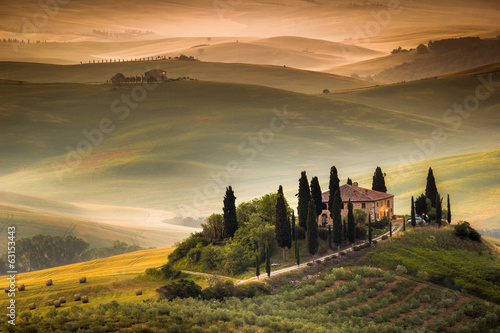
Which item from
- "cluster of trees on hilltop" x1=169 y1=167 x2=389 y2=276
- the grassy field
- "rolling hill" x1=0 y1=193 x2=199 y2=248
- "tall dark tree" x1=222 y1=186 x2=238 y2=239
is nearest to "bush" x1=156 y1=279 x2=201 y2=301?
the grassy field

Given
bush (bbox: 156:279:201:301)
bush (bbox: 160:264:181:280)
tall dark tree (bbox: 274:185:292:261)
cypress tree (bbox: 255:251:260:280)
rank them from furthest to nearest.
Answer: tall dark tree (bbox: 274:185:292:261) → bush (bbox: 160:264:181:280) → cypress tree (bbox: 255:251:260:280) → bush (bbox: 156:279:201:301)

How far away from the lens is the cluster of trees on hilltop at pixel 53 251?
440 ft

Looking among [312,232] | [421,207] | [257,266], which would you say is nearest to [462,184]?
[421,207]

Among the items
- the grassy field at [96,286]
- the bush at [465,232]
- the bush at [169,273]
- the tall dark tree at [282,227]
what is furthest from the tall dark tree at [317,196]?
the bush at [169,273]

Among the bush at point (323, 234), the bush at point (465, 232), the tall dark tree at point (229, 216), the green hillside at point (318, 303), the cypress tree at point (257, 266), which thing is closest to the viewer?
the green hillside at point (318, 303)

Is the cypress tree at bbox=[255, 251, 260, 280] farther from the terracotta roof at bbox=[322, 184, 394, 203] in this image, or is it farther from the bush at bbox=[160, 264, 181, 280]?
the terracotta roof at bbox=[322, 184, 394, 203]

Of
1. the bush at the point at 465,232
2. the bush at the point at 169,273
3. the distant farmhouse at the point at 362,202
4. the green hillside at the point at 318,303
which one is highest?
the distant farmhouse at the point at 362,202

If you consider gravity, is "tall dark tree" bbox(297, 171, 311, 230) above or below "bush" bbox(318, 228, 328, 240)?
above

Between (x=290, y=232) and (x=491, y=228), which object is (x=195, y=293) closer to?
(x=290, y=232)

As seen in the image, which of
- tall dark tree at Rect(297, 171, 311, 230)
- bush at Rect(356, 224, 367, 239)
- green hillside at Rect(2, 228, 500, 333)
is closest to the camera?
green hillside at Rect(2, 228, 500, 333)

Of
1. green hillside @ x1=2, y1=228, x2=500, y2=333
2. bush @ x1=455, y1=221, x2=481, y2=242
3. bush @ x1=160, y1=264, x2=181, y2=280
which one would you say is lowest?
green hillside @ x1=2, y1=228, x2=500, y2=333

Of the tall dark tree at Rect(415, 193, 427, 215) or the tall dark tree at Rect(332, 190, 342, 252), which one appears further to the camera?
the tall dark tree at Rect(415, 193, 427, 215)

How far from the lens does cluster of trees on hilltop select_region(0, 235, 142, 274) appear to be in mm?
134125

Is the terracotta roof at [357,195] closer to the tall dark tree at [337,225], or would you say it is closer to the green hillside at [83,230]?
the tall dark tree at [337,225]
